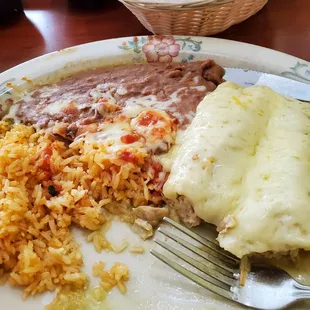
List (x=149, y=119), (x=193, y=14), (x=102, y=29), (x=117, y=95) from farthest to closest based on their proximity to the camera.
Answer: (x=102, y=29), (x=193, y=14), (x=117, y=95), (x=149, y=119)

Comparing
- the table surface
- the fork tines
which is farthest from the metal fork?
the table surface

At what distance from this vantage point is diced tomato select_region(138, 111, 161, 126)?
208 centimetres

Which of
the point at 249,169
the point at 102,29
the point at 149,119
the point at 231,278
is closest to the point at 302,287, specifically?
the point at 231,278

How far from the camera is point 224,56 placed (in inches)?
97.3

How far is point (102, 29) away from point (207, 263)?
83.6 inches

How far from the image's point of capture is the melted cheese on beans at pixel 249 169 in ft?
4.97

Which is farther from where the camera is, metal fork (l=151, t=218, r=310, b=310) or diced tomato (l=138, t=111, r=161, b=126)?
diced tomato (l=138, t=111, r=161, b=126)

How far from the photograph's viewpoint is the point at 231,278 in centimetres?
160

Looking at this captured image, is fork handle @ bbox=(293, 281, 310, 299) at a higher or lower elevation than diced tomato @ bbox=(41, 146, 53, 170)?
higher

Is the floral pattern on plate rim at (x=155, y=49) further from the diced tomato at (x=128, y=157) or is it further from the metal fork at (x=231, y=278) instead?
the metal fork at (x=231, y=278)

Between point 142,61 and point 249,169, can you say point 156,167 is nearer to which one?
A: point 249,169

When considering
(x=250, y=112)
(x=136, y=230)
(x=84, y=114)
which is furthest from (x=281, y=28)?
(x=136, y=230)

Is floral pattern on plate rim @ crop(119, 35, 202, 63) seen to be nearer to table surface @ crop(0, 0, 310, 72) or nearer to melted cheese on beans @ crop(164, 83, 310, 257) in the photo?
table surface @ crop(0, 0, 310, 72)

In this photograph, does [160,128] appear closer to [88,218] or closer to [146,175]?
[146,175]
